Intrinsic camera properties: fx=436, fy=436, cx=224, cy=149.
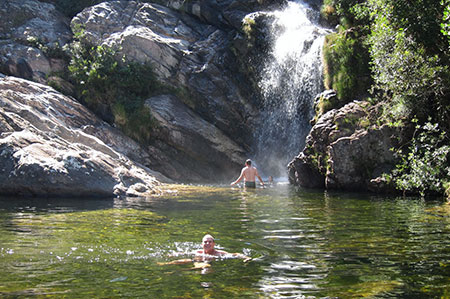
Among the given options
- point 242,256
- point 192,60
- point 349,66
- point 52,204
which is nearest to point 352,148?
point 349,66

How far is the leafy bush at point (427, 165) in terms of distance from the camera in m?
15.2

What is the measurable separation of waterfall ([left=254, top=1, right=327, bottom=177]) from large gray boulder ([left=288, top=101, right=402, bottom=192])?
7.34 metres

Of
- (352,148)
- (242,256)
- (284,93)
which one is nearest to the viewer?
(242,256)

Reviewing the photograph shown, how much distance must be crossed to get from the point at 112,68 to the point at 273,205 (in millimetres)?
18190

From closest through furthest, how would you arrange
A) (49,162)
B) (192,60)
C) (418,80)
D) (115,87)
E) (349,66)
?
(418,80) → (49,162) → (349,66) → (115,87) → (192,60)

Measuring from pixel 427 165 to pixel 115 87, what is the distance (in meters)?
20.1

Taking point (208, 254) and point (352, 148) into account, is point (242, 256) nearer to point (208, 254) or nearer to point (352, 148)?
point (208, 254)

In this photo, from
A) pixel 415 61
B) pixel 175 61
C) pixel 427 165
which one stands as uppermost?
pixel 175 61

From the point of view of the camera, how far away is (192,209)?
1322cm

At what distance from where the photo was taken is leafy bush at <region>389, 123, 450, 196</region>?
49.9ft

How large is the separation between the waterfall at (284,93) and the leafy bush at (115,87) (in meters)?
7.40

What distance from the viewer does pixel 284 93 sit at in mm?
28828

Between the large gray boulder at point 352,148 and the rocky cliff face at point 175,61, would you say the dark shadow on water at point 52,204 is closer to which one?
the large gray boulder at point 352,148

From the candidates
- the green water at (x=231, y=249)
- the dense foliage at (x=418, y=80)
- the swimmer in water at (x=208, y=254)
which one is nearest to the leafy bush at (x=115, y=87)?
the green water at (x=231, y=249)
